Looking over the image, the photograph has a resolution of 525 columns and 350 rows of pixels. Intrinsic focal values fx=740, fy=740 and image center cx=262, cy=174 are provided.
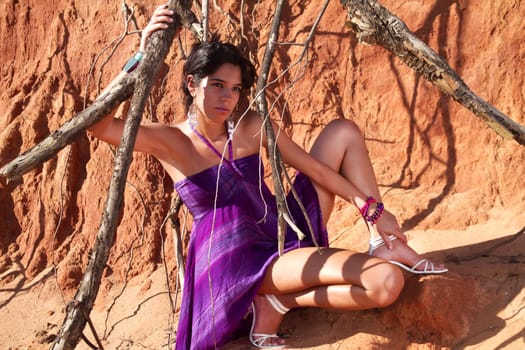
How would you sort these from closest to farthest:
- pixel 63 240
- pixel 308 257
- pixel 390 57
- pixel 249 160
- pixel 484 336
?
pixel 484 336
pixel 308 257
pixel 249 160
pixel 390 57
pixel 63 240

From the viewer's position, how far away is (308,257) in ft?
10.2

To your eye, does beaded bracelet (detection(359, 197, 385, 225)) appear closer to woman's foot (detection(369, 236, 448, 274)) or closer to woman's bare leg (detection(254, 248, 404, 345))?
woman's foot (detection(369, 236, 448, 274))

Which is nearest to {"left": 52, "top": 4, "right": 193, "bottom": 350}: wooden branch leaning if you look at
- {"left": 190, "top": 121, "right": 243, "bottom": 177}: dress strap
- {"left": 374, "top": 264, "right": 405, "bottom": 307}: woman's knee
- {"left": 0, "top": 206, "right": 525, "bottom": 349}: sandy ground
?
{"left": 190, "top": 121, "right": 243, "bottom": 177}: dress strap

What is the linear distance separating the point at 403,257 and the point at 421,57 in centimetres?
92

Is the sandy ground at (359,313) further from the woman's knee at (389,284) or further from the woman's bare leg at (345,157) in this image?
the woman's bare leg at (345,157)

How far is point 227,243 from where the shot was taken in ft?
10.7

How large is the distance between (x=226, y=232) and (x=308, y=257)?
395mm

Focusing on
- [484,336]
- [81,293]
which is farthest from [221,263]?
[484,336]

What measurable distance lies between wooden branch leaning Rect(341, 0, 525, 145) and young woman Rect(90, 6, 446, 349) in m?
0.66

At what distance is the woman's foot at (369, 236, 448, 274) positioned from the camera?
3145mm

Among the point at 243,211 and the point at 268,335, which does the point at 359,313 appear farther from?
the point at 243,211

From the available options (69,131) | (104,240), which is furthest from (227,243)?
(69,131)

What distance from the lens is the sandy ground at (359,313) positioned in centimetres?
299

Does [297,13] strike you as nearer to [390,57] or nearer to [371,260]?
[390,57]
